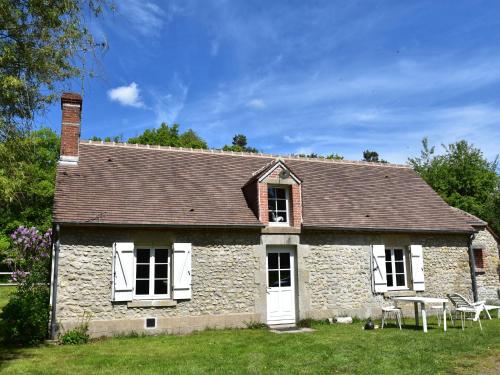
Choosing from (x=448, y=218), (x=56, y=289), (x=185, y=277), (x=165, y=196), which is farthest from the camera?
(x=448, y=218)

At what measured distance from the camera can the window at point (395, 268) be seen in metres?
13.1

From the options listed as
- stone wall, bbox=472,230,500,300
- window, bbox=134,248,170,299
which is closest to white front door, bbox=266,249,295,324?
window, bbox=134,248,170,299

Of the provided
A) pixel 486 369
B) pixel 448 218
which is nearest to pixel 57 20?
pixel 486 369

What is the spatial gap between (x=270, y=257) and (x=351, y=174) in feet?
17.5

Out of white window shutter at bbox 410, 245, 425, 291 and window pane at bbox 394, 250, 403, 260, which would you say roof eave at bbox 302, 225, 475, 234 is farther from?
window pane at bbox 394, 250, 403, 260

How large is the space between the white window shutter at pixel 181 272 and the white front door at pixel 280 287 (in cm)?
220

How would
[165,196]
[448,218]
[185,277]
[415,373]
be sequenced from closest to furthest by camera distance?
[415,373] → [185,277] → [165,196] → [448,218]

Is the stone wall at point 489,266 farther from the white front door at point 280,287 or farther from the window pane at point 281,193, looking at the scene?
the window pane at point 281,193

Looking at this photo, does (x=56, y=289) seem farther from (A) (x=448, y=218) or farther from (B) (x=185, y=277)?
(A) (x=448, y=218)

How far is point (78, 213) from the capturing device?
33.7 feet

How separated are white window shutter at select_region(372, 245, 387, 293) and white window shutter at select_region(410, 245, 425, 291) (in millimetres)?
1022

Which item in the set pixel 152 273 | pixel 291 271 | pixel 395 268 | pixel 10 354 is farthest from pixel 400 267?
pixel 10 354

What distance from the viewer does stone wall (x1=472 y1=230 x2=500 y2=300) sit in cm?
1625

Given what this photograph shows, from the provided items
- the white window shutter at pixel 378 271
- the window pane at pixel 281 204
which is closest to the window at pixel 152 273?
the window pane at pixel 281 204
